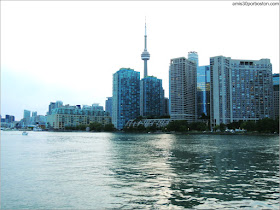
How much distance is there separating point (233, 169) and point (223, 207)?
718 inches

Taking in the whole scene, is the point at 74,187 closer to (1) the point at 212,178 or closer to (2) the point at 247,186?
(1) the point at 212,178

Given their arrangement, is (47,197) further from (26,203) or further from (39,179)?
(39,179)

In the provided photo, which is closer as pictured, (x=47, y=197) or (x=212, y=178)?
(x=47, y=197)

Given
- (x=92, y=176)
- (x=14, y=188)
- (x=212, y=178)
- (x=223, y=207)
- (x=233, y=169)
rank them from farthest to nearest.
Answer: (x=233, y=169)
(x=92, y=176)
(x=212, y=178)
(x=14, y=188)
(x=223, y=207)

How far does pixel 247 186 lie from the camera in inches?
1029

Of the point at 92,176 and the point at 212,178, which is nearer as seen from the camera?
the point at 212,178

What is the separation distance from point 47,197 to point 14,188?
5.55 m

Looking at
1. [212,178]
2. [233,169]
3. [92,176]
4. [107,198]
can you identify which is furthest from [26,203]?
[233,169]

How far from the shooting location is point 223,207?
19.6 metres

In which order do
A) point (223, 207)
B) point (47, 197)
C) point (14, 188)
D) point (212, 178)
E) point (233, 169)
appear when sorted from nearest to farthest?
1. point (223, 207)
2. point (47, 197)
3. point (14, 188)
4. point (212, 178)
5. point (233, 169)

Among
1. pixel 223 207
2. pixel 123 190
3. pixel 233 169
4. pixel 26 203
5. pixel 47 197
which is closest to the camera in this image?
pixel 223 207

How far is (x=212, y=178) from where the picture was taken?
30.1 meters

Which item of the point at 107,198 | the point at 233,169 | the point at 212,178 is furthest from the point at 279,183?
the point at 107,198

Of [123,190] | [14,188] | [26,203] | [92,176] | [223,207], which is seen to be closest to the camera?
[223,207]
